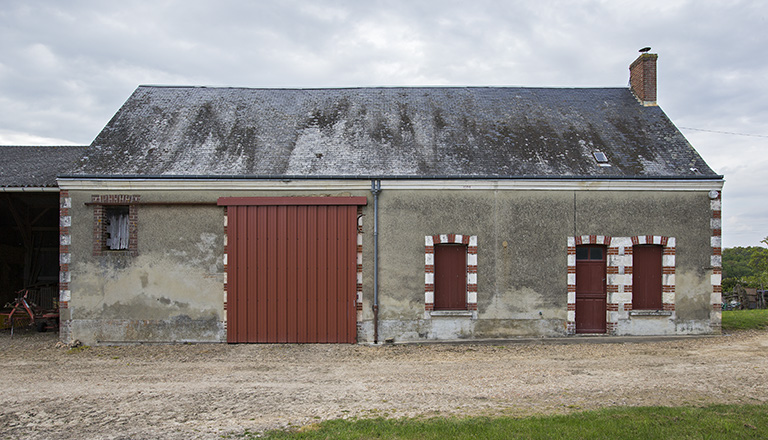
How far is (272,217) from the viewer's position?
1094 centimetres

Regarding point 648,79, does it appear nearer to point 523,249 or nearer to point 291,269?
Answer: point 523,249

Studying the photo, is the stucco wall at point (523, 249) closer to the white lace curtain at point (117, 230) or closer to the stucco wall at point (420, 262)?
the stucco wall at point (420, 262)

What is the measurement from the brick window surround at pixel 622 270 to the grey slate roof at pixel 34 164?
11.7 metres

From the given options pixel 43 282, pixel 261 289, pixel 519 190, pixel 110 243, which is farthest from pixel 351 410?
pixel 43 282

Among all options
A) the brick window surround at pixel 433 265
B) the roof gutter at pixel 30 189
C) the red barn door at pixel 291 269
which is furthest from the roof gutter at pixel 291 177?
the brick window surround at pixel 433 265

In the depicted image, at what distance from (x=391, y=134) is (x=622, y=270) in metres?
6.03

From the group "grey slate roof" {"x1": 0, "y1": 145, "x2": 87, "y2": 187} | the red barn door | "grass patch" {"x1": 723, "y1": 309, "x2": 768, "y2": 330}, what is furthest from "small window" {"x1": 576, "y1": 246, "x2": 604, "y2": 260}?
"grey slate roof" {"x1": 0, "y1": 145, "x2": 87, "y2": 187}

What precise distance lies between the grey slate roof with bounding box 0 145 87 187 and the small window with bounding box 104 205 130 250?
52.2 inches

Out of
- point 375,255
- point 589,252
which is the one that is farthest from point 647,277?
point 375,255

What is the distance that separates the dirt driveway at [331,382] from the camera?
20.1ft

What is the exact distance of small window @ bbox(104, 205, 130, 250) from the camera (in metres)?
11.1

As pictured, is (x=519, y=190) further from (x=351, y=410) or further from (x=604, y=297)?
(x=351, y=410)

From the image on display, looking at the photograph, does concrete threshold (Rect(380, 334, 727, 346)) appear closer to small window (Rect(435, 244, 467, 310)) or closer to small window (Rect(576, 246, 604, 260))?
small window (Rect(435, 244, 467, 310))

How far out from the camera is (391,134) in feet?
40.2
